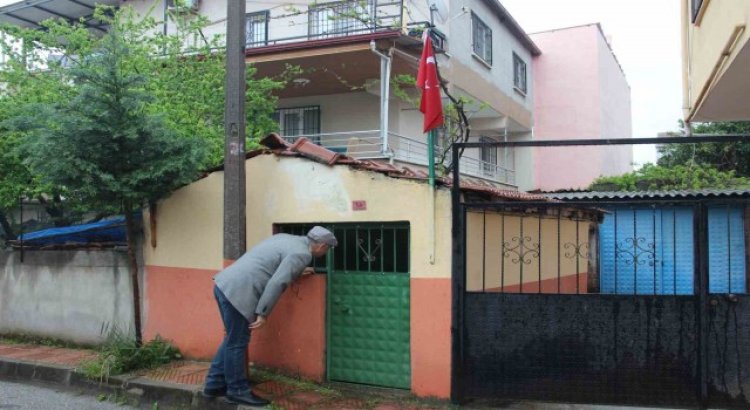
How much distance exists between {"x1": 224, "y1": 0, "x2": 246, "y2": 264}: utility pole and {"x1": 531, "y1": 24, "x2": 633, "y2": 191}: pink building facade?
1737 cm

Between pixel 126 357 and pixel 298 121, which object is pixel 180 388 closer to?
pixel 126 357

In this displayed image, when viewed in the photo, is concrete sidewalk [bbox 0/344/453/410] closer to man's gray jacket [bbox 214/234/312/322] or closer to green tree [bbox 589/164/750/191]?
man's gray jacket [bbox 214/234/312/322]

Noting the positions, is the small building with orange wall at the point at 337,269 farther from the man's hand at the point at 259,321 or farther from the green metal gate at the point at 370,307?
the man's hand at the point at 259,321

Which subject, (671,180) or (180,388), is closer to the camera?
(180,388)

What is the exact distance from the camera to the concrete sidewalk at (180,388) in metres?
5.54

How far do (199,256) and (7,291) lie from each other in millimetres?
3716

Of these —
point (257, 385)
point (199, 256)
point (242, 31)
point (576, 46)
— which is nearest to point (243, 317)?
point (257, 385)

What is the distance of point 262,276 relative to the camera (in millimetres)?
5422

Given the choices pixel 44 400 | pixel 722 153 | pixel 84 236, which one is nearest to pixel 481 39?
pixel 722 153

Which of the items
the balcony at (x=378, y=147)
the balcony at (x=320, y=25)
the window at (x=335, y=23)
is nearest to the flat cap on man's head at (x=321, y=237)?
the balcony at (x=378, y=147)

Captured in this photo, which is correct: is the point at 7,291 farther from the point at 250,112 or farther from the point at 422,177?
the point at 422,177

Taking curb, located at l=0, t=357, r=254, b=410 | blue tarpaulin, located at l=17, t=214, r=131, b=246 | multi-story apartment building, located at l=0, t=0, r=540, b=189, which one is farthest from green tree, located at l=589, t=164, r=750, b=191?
curb, located at l=0, t=357, r=254, b=410

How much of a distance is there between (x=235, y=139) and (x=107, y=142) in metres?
1.43

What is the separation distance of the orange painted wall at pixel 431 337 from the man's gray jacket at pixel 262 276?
1.12m
